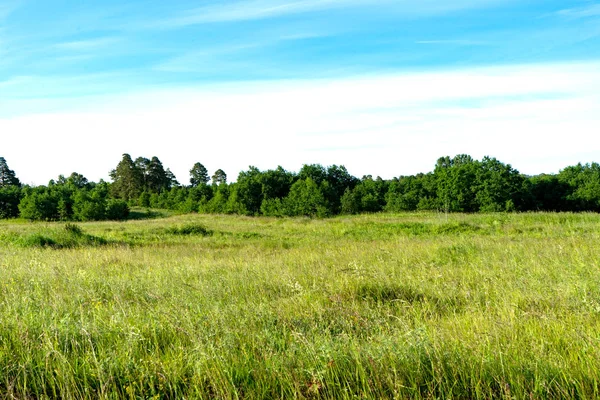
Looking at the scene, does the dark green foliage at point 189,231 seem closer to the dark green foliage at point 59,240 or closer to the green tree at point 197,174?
the dark green foliage at point 59,240

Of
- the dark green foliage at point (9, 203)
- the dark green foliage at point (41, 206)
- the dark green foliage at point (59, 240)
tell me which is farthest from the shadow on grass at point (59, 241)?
the dark green foliage at point (9, 203)

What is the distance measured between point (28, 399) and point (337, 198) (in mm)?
53985

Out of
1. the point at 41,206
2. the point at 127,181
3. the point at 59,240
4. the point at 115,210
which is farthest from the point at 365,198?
the point at 59,240

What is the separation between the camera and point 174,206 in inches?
2549

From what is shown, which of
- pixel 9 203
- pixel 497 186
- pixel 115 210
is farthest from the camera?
pixel 9 203

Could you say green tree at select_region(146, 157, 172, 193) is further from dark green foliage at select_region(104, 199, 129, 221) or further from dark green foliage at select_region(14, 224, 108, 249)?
dark green foliage at select_region(14, 224, 108, 249)

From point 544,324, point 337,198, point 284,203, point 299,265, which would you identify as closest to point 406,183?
point 337,198

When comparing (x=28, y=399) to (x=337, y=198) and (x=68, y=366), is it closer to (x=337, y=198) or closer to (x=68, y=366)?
(x=68, y=366)

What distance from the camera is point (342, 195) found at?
58.5 meters

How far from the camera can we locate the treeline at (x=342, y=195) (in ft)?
173

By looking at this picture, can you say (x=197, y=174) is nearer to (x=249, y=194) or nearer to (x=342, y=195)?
(x=249, y=194)

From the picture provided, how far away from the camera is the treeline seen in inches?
2082

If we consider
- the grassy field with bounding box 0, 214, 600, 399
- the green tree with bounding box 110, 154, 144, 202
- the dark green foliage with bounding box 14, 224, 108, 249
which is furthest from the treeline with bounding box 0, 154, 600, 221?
the grassy field with bounding box 0, 214, 600, 399

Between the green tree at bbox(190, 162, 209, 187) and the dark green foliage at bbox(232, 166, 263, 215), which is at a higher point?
the green tree at bbox(190, 162, 209, 187)
